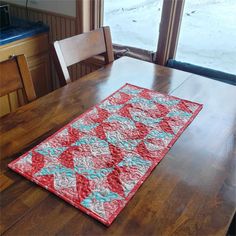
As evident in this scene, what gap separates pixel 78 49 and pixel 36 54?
856 millimetres

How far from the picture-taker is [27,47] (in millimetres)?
2068

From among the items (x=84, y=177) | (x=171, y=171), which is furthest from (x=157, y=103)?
(x=84, y=177)

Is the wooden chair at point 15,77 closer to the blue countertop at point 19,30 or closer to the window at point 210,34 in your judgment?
the blue countertop at point 19,30

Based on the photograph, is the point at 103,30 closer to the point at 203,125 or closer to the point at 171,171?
the point at 203,125

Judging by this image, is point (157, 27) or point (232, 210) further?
point (157, 27)

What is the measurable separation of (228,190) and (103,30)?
115 cm

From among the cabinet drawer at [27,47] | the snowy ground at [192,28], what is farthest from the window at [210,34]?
the cabinet drawer at [27,47]

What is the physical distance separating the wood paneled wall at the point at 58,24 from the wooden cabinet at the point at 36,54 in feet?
0.35

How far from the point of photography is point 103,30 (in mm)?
1605

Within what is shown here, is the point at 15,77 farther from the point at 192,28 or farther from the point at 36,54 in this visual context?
the point at 192,28

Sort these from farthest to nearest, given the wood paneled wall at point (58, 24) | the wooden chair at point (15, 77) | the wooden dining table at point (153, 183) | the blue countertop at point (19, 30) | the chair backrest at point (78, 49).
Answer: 1. the wood paneled wall at point (58, 24)
2. the blue countertop at point (19, 30)
3. the chair backrest at point (78, 49)
4. the wooden chair at point (15, 77)
5. the wooden dining table at point (153, 183)

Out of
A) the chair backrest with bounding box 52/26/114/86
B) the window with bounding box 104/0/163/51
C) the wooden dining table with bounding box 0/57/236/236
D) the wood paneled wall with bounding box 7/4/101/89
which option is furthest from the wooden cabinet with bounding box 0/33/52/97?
the wooden dining table with bounding box 0/57/236/236

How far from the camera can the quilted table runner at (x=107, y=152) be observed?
752 mm

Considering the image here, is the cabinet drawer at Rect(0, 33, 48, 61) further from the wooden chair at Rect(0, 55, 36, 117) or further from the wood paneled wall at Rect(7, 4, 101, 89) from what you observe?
the wooden chair at Rect(0, 55, 36, 117)
